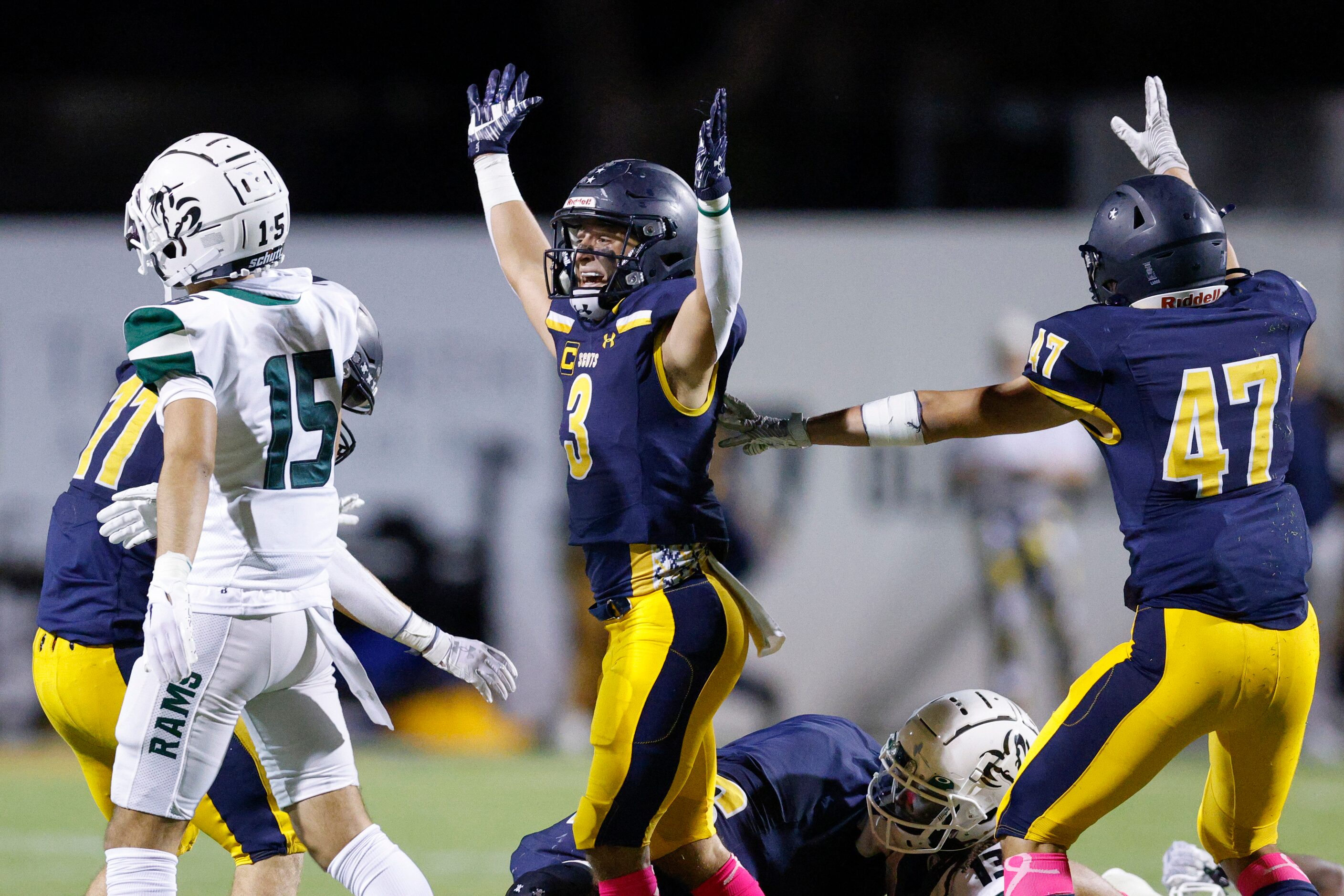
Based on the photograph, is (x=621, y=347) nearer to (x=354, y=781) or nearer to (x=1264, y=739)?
(x=354, y=781)

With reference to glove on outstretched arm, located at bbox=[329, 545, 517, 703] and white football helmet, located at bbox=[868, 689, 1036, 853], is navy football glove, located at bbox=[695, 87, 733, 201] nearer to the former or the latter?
glove on outstretched arm, located at bbox=[329, 545, 517, 703]

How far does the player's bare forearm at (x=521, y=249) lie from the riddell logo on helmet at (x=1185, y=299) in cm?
148

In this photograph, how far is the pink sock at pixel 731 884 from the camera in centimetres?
331

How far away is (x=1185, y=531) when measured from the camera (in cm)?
298

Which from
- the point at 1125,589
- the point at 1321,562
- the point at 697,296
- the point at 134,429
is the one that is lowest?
the point at 1321,562

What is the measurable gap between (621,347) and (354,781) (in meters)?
1.10

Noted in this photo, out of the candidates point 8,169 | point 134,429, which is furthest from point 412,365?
point 8,169

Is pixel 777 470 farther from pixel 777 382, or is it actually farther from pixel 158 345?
pixel 158 345

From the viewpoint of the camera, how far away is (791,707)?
7574 mm

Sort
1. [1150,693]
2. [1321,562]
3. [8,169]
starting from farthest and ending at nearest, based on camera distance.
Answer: [8,169] < [1321,562] < [1150,693]

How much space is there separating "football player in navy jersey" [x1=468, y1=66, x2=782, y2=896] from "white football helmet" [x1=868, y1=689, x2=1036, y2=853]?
1.20ft

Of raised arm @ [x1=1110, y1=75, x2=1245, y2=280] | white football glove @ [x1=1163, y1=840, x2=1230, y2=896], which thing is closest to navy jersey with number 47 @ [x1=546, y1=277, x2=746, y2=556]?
raised arm @ [x1=1110, y1=75, x2=1245, y2=280]

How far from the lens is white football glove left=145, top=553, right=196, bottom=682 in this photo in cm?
271

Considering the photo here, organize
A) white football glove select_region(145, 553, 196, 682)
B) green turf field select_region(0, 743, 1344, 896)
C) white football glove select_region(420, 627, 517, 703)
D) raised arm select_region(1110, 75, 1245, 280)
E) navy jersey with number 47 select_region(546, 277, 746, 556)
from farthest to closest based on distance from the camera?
green turf field select_region(0, 743, 1344, 896) < raised arm select_region(1110, 75, 1245, 280) < white football glove select_region(420, 627, 517, 703) < navy jersey with number 47 select_region(546, 277, 746, 556) < white football glove select_region(145, 553, 196, 682)
